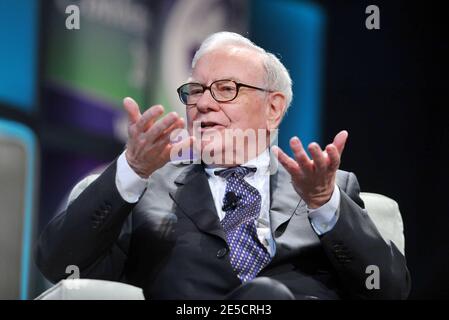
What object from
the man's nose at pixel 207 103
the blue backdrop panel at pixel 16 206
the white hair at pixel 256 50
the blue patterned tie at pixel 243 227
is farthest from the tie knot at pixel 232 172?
the blue backdrop panel at pixel 16 206

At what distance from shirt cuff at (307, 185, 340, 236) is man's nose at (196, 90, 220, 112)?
476 millimetres

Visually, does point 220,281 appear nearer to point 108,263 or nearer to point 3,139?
point 108,263

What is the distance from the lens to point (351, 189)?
224 centimetres

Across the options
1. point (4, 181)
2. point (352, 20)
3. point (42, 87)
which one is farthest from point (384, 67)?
point (4, 181)

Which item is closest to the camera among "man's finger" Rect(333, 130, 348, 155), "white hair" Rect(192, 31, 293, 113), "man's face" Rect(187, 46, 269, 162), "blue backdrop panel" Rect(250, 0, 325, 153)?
"man's finger" Rect(333, 130, 348, 155)

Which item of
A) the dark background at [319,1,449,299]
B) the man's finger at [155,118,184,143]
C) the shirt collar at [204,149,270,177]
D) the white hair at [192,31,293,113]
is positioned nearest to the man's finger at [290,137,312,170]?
the man's finger at [155,118,184,143]

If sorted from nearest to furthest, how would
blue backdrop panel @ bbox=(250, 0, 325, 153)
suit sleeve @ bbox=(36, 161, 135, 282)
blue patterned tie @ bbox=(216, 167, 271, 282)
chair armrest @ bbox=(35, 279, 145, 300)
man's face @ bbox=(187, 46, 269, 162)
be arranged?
chair armrest @ bbox=(35, 279, 145, 300)
suit sleeve @ bbox=(36, 161, 135, 282)
blue patterned tie @ bbox=(216, 167, 271, 282)
man's face @ bbox=(187, 46, 269, 162)
blue backdrop panel @ bbox=(250, 0, 325, 153)

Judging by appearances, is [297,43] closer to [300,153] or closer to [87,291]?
[300,153]

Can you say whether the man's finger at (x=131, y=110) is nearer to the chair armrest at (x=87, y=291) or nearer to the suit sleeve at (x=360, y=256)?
the chair armrest at (x=87, y=291)

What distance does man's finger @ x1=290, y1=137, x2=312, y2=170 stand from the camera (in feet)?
5.91

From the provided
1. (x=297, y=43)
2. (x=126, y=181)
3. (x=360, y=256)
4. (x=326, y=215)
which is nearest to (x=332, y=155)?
(x=326, y=215)

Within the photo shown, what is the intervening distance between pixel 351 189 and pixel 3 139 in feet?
4.56

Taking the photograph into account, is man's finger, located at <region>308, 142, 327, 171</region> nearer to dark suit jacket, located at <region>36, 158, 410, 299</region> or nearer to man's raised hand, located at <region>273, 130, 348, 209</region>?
man's raised hand, located at <region>273, 130, 348, 209</region>

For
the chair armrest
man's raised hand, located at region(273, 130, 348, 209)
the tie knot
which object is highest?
man's raised hand, located at region(273, 130, 348, 209)
